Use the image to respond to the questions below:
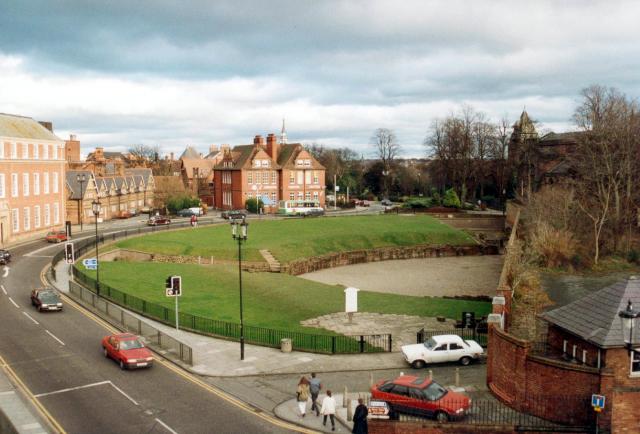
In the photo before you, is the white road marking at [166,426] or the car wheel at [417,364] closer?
the white road marking at [166,426]

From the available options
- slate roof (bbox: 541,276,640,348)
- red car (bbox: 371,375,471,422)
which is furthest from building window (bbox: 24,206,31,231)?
slate roof (bbox: 541,276,640,348)

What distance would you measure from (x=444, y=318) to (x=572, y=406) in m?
16.5

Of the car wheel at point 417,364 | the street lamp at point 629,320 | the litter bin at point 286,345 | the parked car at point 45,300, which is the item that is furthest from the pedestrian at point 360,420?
the parked car at point 45,300

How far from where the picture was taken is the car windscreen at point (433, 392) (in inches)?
789

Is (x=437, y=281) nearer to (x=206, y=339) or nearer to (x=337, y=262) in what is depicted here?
(x=337, y=262)

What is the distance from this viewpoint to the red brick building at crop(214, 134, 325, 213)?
101m

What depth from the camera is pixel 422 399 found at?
66.1 feet

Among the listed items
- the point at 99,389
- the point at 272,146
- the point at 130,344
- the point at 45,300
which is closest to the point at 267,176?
the point at 272,146

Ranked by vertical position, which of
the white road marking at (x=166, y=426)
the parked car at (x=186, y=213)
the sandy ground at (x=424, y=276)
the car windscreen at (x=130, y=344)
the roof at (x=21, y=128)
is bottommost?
the sandy ground at (x=424, y=276)

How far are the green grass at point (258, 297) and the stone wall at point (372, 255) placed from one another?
974 centimetres

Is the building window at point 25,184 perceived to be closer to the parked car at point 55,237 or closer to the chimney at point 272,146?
the parked car at point 55,237

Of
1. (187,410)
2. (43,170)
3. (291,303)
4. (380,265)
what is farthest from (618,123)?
(43,170)

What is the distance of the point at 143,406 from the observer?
2114cm

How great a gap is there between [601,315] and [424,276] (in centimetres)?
3780
